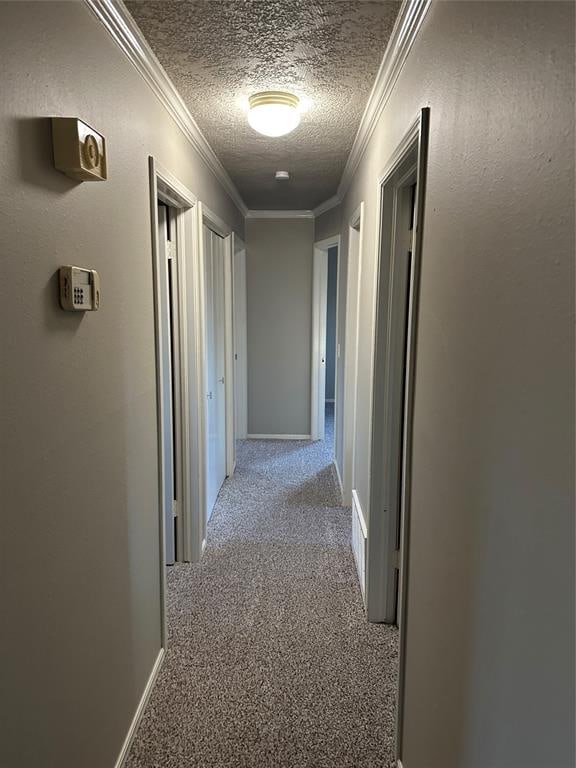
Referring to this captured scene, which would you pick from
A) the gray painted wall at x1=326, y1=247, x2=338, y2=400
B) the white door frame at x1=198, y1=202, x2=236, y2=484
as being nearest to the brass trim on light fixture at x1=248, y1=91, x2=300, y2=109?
the white door frame at x1=198, y1=202, x2=236, y2=484

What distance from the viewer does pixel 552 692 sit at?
0.66 m

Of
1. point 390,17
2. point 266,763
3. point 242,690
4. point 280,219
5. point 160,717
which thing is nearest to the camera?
point 390,17

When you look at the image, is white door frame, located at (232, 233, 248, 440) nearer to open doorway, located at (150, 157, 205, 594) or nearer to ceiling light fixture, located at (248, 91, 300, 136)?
open doorway, located at (150, 157, 205, 594)

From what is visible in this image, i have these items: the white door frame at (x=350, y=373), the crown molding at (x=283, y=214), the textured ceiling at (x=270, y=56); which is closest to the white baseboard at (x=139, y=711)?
the white door frame at (x=350, y=373)

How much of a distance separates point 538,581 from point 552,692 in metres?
0.14

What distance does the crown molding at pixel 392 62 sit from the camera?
1.37m

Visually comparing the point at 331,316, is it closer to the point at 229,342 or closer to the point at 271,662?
the point at 229,342

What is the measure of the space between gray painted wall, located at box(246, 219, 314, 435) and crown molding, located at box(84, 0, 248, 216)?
2289mm

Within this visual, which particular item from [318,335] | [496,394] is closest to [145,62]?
[496,394]

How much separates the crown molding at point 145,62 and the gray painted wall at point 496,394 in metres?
0.89

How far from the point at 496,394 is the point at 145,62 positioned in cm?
167

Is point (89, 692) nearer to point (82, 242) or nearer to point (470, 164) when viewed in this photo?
point (82, 242)

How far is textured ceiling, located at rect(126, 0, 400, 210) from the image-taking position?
144 centimetres

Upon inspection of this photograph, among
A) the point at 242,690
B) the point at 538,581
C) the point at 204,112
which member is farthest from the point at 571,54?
the point at 242,690
